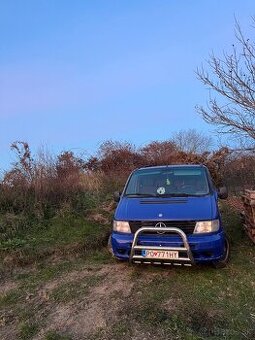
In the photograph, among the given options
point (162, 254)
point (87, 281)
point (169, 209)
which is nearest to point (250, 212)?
point (169, 209)

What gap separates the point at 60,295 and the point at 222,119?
9.89m

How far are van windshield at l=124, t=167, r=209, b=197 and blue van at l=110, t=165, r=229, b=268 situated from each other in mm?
19

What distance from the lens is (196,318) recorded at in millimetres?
5043

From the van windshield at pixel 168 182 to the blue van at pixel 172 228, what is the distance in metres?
0.02

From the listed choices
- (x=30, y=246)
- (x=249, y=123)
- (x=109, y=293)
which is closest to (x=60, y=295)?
(x=109, y=293)

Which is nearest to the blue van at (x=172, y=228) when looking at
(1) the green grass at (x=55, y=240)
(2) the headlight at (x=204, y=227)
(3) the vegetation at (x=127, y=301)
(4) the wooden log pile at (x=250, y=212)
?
(2) the headlight at (x=204, y=227)

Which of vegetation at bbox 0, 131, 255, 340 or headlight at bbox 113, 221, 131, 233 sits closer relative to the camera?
vegetation at bbox 0, 131, 255, 340

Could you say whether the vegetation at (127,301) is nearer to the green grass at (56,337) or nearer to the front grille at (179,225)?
the green grass at (56,337)

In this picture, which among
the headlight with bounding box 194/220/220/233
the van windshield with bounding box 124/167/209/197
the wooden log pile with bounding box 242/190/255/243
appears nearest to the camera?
the headlight with bounding box 194/220/220/233

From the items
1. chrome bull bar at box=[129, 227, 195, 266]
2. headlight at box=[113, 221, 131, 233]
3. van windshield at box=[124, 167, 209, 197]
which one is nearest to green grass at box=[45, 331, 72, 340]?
chrome bull bar at box=[129, 227, 195, 266]

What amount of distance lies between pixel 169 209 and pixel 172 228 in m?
0.49

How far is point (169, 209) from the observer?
22.0ft

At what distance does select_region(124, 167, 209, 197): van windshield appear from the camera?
746 centimetres

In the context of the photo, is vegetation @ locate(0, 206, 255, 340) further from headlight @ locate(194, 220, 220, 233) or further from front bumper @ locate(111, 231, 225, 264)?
headlight @ locate(194, 220, 220, 233)
